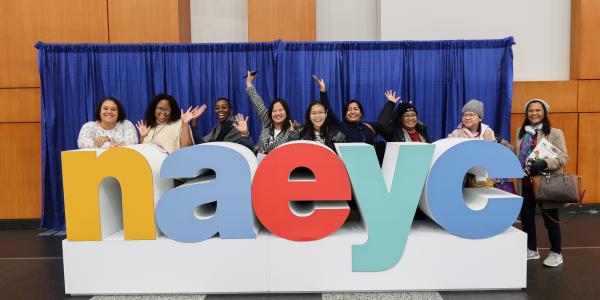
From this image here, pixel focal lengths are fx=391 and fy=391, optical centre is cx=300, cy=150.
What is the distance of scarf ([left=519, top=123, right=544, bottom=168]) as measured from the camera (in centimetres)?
318

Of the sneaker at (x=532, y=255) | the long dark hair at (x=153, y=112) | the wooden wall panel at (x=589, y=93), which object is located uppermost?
the wooden wall panel at (x=589, y=93)

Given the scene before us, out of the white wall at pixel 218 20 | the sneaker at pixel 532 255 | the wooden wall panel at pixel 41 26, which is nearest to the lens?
the sneaker at pixel 532 255

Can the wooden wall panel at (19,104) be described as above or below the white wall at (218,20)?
below

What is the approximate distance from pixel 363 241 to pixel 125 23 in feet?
13.0

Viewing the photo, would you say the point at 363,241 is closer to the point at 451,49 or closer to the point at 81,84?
the point at 451,49

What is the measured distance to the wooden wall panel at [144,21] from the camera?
4723mm

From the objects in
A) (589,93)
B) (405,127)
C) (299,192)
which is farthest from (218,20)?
(589,93)

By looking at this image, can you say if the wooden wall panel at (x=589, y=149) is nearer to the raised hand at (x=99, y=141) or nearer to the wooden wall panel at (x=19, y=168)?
the raised hand at (x=99, y=141)

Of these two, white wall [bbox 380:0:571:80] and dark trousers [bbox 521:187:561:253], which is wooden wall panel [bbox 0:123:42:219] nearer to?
white wall [bbox 380:0:571:80]

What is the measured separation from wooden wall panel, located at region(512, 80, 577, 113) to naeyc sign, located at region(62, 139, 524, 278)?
2955 millimetres

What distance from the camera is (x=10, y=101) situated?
4.78 meters

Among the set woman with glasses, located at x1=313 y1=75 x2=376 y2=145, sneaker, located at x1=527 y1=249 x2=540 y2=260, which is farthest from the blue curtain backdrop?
sneaker, located at x1=527 y1=249 x2=540 y2=260

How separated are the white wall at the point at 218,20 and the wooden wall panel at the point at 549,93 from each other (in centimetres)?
370

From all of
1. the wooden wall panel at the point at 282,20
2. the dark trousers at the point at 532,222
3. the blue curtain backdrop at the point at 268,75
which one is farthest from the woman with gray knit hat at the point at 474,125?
the wooden wall panel at the point at 282,20
